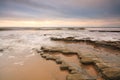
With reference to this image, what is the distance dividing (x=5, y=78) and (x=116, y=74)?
5993mm

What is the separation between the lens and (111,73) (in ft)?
21.9

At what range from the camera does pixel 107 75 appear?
6512mm

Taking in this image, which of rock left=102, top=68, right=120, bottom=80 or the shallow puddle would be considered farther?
the shallow puddle

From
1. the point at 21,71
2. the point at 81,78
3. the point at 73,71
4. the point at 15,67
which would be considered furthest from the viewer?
the point at 15,67

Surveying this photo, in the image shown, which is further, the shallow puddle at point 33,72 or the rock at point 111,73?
the shallow puddle at point 33,72

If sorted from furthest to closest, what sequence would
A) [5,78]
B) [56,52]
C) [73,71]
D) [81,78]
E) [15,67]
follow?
[56,52], [15,67], [73,71], [5,78], [81,78]

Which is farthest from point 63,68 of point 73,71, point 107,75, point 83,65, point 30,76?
point 107,75

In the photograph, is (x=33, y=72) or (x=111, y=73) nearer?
(x=111, y=73)

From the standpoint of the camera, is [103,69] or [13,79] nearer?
[13,79]

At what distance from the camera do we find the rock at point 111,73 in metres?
6.35

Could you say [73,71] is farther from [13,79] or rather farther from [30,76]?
[13,79]

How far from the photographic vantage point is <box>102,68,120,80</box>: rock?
6347mm

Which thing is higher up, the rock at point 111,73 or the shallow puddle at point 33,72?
the rock at point 111,73

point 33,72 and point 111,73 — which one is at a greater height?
point 111,73
